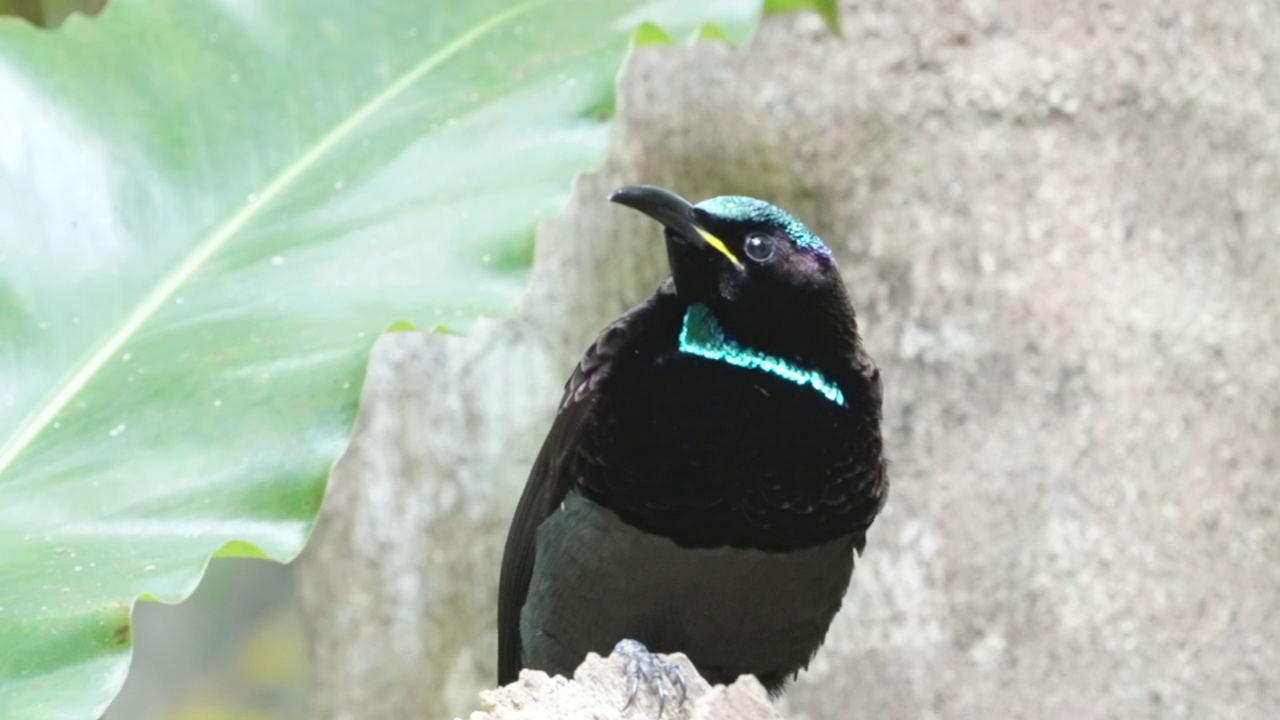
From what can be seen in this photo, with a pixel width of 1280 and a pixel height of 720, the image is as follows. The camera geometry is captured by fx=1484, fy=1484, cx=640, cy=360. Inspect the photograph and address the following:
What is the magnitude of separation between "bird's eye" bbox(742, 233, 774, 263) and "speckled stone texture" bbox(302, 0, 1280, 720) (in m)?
0.85

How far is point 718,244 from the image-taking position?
1833mm

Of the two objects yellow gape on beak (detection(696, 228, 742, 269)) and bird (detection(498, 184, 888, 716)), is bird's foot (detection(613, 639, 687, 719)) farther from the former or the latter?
yellow gape on beak (detection(696, 228, 742, 269))

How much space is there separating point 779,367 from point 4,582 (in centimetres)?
91

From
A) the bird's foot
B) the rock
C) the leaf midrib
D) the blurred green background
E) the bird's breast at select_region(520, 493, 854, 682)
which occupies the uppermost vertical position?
the leaf midrib

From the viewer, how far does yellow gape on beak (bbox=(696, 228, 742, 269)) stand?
1.83m

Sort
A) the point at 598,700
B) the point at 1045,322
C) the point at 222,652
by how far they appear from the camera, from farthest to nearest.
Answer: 1. the point at 222,652
2. the point at 1045,322
3. the point at 598,700

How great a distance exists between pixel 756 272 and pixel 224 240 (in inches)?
25.8

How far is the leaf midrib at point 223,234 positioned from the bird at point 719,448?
40cm

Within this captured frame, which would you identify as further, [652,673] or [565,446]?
[565,446]

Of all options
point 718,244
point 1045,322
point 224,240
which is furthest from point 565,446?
point 1045,322

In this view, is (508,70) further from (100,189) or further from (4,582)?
(4,582)

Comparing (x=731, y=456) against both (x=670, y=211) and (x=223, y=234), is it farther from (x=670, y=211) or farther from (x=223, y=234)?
(x=223, y=234)

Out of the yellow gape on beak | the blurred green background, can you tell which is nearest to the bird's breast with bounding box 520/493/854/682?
the yellow gape on beak

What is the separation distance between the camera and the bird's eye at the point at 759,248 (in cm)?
183
